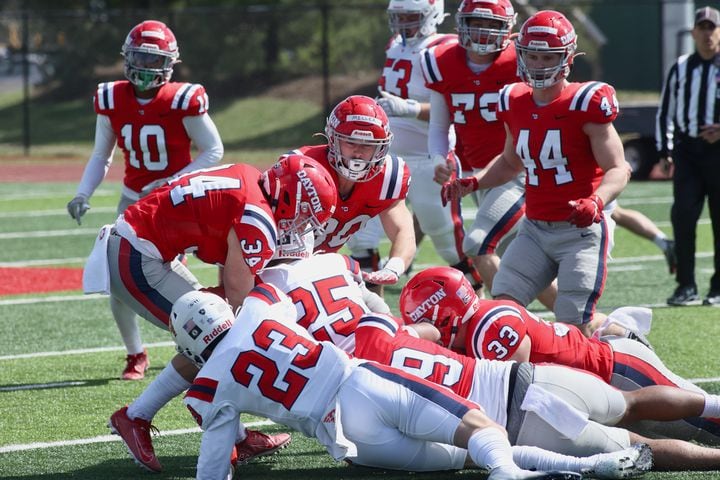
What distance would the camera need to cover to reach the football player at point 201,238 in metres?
4.21

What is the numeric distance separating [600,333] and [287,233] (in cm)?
131

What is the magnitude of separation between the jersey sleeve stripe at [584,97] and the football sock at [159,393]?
2.13 metres

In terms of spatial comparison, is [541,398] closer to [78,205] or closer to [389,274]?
[389,274]

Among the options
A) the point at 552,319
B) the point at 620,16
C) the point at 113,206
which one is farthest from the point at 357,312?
the point at 620,16

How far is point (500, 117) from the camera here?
18.1ft

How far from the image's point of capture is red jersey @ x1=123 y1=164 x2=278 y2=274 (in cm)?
423

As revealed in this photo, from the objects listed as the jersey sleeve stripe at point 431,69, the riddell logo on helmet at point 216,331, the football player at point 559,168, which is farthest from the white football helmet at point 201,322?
the jersey sleeve stripe at point 431,69

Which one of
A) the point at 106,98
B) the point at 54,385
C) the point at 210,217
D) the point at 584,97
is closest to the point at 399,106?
the point at 106,98

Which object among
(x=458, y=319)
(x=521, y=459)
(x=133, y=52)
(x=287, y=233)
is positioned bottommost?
(x=521, y=459)

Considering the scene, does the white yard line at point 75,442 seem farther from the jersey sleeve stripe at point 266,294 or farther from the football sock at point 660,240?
the football sock at point 660,240

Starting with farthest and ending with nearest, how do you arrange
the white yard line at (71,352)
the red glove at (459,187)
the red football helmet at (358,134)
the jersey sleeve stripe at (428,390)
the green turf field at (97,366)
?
the white yard line at (71,352) < the red glove at (459,187) < the red football helmet at (358,134) < the green turf field at (97,366) < the jersey sleeve stripe at (428,390)

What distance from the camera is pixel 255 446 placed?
436 cm

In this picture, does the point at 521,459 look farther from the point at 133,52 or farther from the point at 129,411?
the point at 133,52

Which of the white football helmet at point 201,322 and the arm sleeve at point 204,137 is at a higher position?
the arm sleeve at point 204,137
